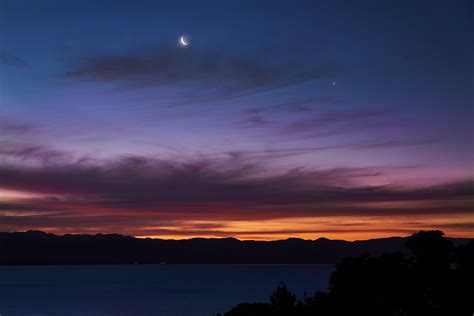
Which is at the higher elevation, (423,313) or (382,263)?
(382,263)

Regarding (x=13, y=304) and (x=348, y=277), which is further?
(x=13, y=304)

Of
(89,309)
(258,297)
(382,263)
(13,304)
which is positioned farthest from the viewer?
(258,297)

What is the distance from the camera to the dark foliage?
26.7 metres

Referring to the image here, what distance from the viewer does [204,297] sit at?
18912cm

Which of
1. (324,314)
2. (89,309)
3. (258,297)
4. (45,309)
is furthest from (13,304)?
(324,314)

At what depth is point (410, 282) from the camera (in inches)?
→ 1085

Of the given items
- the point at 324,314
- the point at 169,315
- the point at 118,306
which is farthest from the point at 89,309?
the point at 324,314

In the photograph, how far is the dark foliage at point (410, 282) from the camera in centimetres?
2672

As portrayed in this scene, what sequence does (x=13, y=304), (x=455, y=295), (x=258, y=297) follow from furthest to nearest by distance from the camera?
(x=258, y=297) → (x=13, y=304) → (x=455, y=295)

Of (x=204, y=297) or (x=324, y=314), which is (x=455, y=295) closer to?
(x=324, y=314)

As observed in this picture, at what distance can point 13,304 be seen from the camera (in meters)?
171

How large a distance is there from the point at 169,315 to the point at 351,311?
118316mm

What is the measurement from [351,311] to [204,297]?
166m

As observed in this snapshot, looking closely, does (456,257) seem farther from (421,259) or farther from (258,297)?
(258,297)
